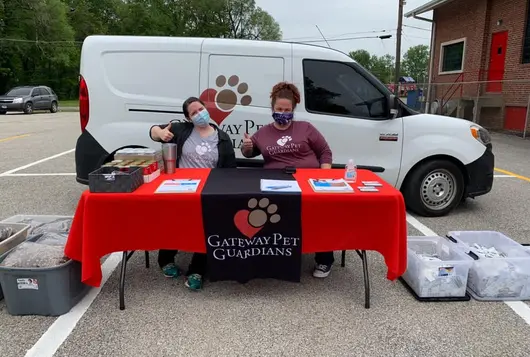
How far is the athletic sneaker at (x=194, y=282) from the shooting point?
3342mm

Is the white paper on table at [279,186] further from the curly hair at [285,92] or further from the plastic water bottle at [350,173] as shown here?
the curly hair at [285,92]

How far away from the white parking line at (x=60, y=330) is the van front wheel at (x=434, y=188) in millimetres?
3611

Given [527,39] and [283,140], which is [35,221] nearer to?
[283,140]

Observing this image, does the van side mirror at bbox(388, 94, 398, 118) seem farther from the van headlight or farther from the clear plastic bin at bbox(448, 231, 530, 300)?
the clear plastic bin at bbox(448, 231, 530, 300)

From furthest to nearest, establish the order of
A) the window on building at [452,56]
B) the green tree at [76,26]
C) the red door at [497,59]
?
the green tree at [76,26] → the window on building at [452,56] → the red door at [497,59]

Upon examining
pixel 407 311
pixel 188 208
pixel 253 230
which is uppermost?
pixel 188 208

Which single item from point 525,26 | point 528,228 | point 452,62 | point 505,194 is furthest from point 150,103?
point 452,62

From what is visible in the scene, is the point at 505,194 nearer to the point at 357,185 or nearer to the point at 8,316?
the point at 357,185

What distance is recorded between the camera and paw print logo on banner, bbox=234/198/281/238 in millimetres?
2939

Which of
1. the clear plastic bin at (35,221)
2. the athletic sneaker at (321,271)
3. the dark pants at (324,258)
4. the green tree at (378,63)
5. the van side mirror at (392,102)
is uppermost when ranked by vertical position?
the green tree at (378,63)

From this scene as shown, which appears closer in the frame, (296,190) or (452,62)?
(296,190)

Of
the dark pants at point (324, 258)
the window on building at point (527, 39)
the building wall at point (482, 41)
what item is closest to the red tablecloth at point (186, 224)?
the dark pants at point (324, 258)

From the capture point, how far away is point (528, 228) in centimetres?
491

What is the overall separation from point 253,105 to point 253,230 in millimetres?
2261
